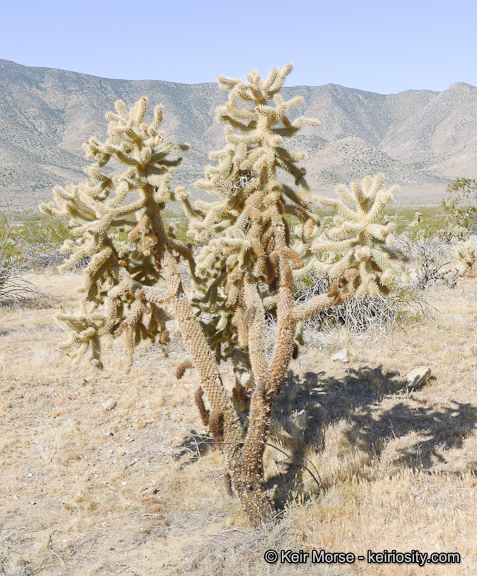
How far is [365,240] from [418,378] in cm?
335

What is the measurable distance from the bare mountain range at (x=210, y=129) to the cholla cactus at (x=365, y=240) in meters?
54.7

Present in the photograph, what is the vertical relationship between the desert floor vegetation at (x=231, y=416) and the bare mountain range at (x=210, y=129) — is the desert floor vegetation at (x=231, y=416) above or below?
below

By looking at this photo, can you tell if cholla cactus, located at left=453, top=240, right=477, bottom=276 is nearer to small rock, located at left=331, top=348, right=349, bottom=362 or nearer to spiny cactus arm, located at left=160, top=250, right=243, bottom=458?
small rock, located at left=331, top=348, right=349, bottom=362

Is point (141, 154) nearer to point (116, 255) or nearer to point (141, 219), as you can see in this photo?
point (141, 219)

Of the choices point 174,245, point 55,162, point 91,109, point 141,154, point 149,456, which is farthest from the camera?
point 91,109

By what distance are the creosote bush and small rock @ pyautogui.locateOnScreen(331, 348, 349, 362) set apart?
3.21m

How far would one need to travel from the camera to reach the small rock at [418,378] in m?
5.97

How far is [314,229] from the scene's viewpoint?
375cm

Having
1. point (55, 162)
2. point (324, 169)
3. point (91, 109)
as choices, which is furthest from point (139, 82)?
point (324, 169)

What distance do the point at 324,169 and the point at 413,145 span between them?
73.5 meters

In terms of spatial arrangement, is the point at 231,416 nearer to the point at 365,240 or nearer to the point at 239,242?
the point at 239,242

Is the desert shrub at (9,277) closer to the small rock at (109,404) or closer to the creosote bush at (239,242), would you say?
the small rock at (109,404)

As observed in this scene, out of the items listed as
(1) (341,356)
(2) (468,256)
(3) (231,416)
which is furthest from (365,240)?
(2) (468,256)

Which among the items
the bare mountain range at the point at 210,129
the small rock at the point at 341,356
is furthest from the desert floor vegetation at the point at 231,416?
the bare mountain range at the point at 210,129
